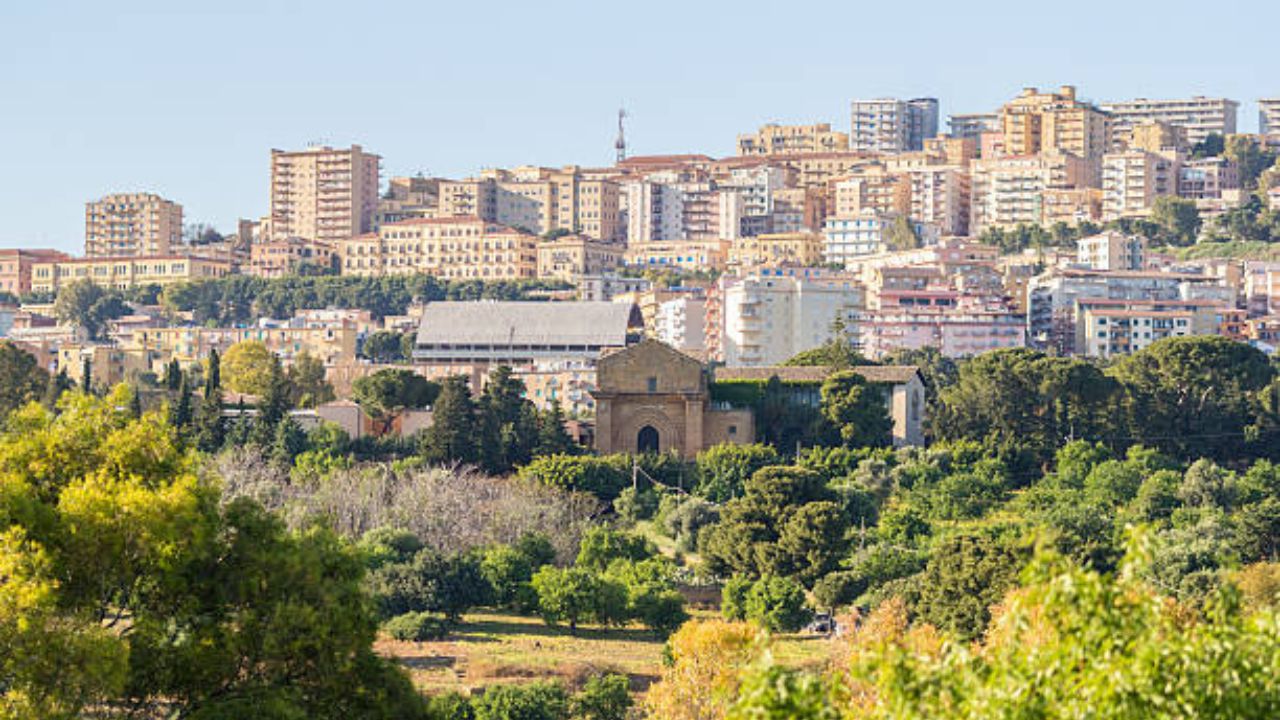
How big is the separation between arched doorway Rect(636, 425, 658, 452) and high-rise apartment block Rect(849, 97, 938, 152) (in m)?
124

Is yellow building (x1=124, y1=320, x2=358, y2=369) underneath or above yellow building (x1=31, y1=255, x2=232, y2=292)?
underneath

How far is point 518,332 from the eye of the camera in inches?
3939

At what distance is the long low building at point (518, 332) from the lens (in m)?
98.8

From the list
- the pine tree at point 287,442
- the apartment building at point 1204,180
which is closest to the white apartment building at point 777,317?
the pine tree at point 287,442

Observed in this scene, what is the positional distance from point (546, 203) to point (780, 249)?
20.8m

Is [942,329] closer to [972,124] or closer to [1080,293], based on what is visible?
[1080,293]

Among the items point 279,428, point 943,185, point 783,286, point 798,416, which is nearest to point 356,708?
point 279,428

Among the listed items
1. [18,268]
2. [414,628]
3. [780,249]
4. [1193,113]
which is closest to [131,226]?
[18,268]

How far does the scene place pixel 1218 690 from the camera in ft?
47.4

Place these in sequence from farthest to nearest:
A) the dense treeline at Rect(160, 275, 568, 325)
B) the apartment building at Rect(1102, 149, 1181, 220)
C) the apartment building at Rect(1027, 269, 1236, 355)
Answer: the apartment building at Rect(1102, 149, 1181, 220) → the dense treeline at Rect(160, 275, 568, 325) → the apartment building at Rect(1027, 269, 1236, 355)

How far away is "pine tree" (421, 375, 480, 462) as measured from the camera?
66.9 m

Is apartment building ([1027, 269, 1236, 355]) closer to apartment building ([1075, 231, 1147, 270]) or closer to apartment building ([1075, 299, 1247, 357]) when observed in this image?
apartment building ([1075, 299, 1247, 357])

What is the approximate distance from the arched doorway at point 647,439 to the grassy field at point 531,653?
76.1 feet

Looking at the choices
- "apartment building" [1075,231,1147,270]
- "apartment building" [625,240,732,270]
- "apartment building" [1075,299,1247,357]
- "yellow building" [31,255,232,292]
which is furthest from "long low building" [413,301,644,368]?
"yellow building" [31,255,232,292]
